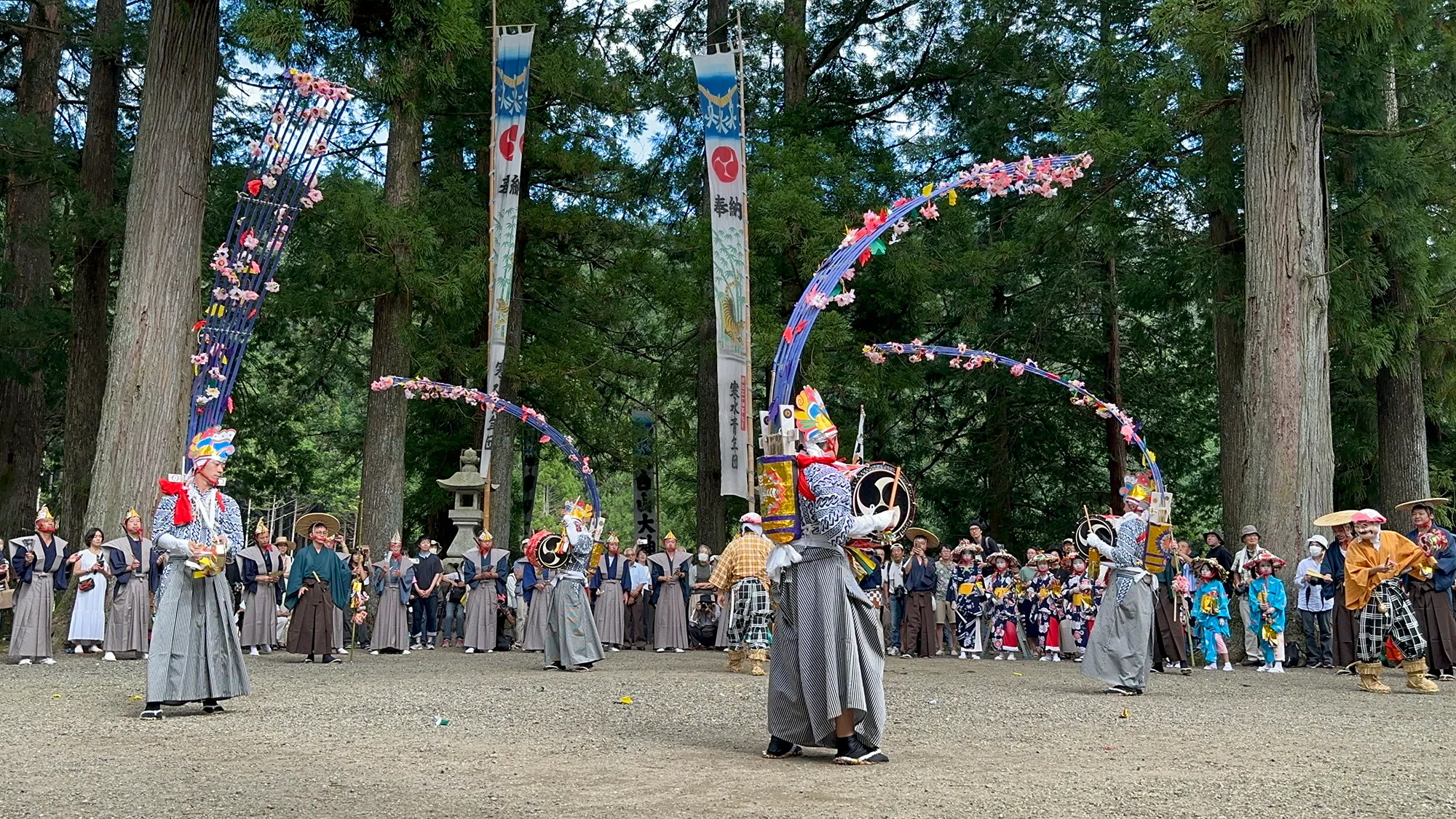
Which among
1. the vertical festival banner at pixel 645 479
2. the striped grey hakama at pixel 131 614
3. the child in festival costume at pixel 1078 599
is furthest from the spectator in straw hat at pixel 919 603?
the striped grey hakama at pixel 131 614

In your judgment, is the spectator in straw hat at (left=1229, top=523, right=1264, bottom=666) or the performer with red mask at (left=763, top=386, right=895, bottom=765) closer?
the performer with red mask at (left=763, top=386, right=895, bottom=765)

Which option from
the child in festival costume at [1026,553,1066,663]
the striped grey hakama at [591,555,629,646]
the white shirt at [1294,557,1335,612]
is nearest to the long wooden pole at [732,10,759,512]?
the striped grey hakama at [591,555,629,646]

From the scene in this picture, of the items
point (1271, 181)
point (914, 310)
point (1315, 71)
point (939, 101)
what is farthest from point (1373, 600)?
point (939, 101)

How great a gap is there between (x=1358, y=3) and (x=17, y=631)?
16.2 metres

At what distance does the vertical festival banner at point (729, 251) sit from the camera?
16188 millimetres

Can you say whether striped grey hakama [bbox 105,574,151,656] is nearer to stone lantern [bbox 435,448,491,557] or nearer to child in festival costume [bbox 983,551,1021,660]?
stone lantern [bbox 435,448,491,557]

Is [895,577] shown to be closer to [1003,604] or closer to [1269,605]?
[1003,604]

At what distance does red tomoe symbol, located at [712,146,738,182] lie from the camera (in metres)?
17.0

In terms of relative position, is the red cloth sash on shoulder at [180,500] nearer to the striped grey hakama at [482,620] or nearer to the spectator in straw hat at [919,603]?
the striped grey hakama at [482,620]

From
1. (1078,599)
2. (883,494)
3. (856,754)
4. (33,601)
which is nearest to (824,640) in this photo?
(856,754)

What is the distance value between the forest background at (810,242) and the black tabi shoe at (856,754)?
9.15 meters

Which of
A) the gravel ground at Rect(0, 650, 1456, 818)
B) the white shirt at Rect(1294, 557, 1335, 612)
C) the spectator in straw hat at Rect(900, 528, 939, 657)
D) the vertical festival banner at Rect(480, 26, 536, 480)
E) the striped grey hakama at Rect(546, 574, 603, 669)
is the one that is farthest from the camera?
the vertical festival banner at Rect(480, 26, 536, 480)

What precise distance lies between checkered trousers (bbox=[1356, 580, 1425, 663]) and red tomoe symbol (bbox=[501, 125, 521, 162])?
12.5 metres

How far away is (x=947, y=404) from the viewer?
27.7m
